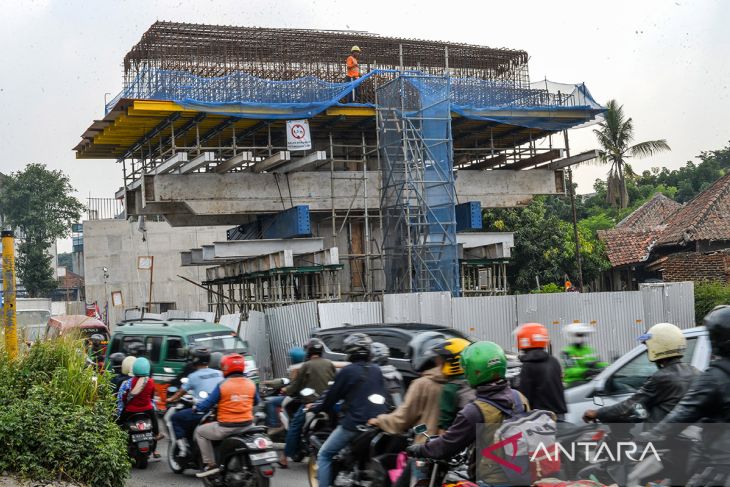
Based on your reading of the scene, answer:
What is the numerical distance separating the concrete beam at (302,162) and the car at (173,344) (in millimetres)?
12935

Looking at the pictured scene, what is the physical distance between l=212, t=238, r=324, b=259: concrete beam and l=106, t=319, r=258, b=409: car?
1355 centimetres

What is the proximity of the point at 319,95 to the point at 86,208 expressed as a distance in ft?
123

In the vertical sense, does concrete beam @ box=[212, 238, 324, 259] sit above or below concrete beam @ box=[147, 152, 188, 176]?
below

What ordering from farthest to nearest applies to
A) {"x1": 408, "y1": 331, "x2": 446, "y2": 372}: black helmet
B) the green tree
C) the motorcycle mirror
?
the green tree → {"x1": 408, "y1": 331, "x2": 446, "y2": 372}: black helmet → the motorcycle mirror

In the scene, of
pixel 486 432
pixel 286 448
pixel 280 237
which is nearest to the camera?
pixel 486 432

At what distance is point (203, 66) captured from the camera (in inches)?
1218

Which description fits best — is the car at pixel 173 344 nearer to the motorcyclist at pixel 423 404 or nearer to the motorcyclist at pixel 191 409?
the motorcyclist at pixel 191 409

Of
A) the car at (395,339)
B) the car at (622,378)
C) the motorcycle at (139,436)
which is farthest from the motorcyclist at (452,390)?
the motorcycle at (139,436)

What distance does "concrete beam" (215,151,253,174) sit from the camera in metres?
28.2

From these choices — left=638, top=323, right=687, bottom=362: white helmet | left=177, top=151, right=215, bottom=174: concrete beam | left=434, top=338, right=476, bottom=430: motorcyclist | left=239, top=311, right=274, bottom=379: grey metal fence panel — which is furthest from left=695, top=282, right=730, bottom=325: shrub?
left=434, top=338, right=476, bottom=430: motorcyclist

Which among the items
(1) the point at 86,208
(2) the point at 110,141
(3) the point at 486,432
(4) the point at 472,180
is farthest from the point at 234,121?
(1) the point at 86,208

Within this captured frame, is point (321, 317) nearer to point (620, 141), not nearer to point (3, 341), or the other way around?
point (3, 341)

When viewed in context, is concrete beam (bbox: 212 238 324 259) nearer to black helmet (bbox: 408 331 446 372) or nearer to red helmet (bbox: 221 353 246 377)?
black helmet (bbox: 408 331 446 372)

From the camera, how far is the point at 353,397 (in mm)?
8000
